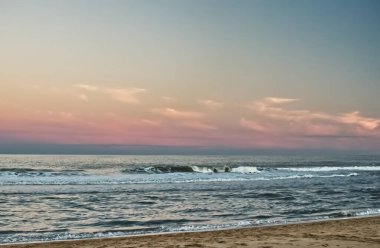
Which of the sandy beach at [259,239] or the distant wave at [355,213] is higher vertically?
the sandy beach at [259,239]

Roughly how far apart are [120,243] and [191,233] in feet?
7.88

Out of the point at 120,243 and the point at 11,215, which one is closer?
the point at 120,243

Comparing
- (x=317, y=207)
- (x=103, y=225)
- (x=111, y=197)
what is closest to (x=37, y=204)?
(x=111, y=197)

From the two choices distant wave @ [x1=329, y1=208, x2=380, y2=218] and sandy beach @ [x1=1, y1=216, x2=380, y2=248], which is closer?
sandy beach @ [x1=1, y1=216, x2=380, y2=248]

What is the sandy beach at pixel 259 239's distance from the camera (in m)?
10.3

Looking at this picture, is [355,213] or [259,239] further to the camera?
[355,213]

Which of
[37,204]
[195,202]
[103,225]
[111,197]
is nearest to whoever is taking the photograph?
[103,225]

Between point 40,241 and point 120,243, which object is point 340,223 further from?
point 40,241

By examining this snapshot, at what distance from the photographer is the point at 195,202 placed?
20.3 metres

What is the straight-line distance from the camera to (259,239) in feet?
36.1

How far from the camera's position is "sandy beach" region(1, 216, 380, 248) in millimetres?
10281

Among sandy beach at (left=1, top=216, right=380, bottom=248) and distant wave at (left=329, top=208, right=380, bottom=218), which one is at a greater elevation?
sandy beach at (left=1, top=216, right=380, bottom=248)

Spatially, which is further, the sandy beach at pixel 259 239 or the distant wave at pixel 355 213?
the distant wave at pixel 355 213

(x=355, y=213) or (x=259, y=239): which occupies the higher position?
(x=259, y=239)
